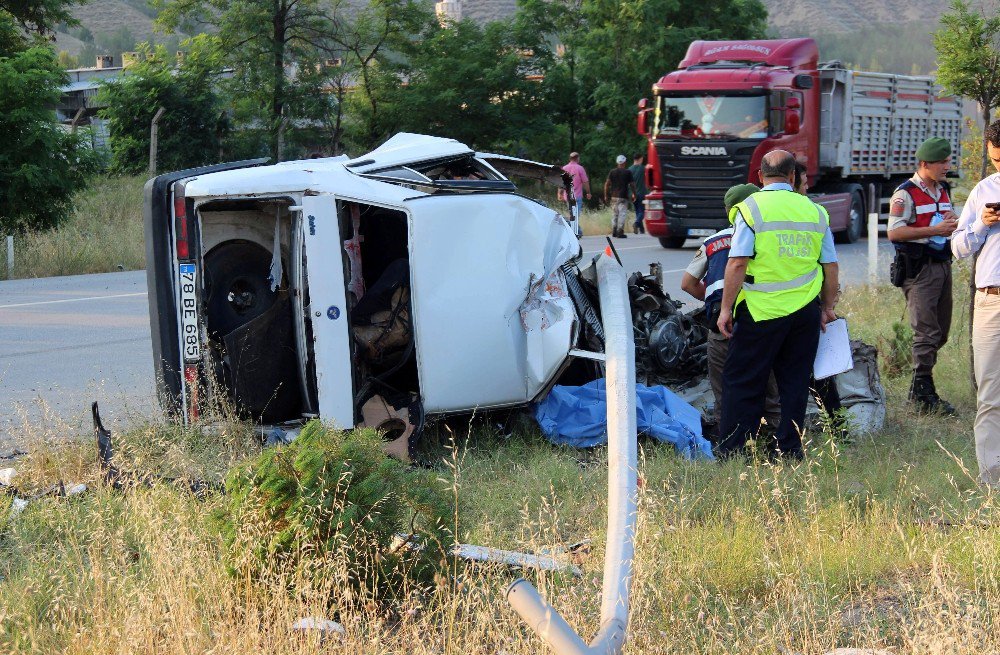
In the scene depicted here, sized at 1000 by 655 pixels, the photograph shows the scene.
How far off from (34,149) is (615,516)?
17.6 m

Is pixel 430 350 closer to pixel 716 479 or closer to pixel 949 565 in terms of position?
pixel 716 479

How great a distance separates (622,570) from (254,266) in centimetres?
355

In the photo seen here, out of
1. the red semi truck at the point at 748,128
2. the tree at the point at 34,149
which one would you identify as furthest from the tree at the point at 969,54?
the tree at the point at 34,149

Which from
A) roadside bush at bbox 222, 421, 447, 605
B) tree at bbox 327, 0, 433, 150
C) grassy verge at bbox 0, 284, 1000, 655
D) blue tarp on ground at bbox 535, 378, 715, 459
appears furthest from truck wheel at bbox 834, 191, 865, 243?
roadside bush at bbox 222, 421, 447, 605

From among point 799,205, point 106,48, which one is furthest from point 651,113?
point 106,48

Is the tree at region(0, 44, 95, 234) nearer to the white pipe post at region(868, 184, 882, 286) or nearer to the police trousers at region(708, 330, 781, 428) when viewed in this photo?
the white pipe post at region(868, 184, 882, 286)

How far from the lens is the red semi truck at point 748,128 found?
18734mm

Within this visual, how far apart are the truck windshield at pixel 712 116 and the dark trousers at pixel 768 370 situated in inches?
502

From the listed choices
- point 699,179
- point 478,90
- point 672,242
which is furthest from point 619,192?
point 478,90

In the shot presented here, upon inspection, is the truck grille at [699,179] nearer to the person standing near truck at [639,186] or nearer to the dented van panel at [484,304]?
the person standing near truck at [639,186]

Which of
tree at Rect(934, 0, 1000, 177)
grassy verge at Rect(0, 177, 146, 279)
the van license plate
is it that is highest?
tree at Rect(934, 0, 1000, 177)

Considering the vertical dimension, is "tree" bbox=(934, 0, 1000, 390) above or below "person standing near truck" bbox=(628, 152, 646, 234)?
above

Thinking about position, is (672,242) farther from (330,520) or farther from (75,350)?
(330,520)

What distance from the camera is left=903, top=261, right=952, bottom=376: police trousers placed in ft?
25.1
